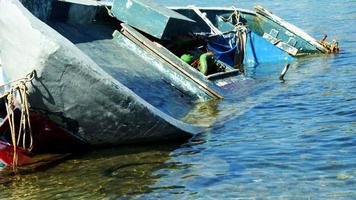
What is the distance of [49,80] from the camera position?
23.6 feet

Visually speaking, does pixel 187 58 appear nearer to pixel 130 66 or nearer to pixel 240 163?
pixel 130 66

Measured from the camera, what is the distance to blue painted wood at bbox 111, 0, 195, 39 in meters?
11.0

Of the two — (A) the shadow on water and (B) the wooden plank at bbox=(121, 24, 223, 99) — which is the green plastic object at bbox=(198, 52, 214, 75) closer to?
(B) the wooden plank at bbox=(121, 24, 223, 99)

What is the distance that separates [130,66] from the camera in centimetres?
1030

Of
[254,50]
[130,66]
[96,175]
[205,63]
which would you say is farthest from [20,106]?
[254,50]

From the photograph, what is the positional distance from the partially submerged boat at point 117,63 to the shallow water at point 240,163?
45 cm

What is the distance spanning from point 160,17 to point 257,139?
12.9ft

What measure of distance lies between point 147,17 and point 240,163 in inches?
193

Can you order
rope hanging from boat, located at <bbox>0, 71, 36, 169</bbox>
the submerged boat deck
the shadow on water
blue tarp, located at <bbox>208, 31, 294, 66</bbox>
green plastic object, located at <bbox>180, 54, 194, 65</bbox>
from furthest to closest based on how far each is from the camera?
blue tarp, located at <bbox>208, 31, 294, 66</bbox>
green plastic object, located at <bbox>180, 54, 194, 65</bbox>
the submerged boat deck
rope hanging from boat, located at <bbox>0, 71, 36, 169</bbox>
the shadow on water

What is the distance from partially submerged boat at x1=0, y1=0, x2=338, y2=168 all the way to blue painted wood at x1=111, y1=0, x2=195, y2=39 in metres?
0.02

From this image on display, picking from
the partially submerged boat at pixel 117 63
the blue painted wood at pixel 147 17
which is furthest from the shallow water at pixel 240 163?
the blue painted wood at pixel 147 17

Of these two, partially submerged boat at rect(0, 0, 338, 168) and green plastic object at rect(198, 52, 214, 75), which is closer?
partially submerged boat at rect(0, 0, 338, 168)

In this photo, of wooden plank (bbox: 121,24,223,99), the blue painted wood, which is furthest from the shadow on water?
the blue painted wood

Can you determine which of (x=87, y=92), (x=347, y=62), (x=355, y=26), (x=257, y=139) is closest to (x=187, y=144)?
(x=257, y=139)
